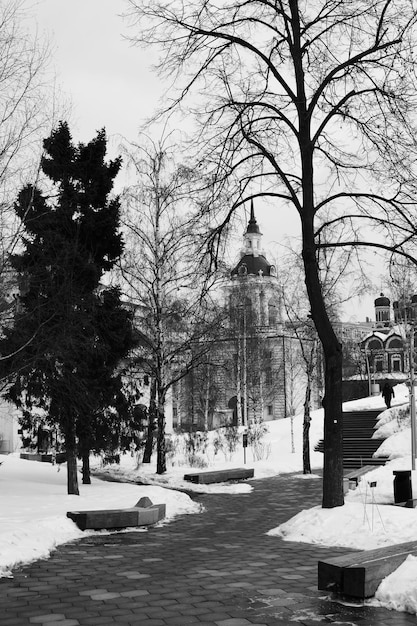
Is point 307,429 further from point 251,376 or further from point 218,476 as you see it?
point 251,376

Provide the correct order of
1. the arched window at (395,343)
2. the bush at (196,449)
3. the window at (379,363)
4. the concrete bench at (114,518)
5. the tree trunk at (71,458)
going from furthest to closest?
the window at (379,363), the arched window at (395,343), the bush at (196,449), the tree trunk at (71,458), the concrete bench at (114,518)

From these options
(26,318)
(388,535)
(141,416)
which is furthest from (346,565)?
(141,416)

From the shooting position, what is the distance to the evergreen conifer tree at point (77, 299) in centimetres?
1562

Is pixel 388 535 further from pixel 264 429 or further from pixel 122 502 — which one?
pixel 264 429

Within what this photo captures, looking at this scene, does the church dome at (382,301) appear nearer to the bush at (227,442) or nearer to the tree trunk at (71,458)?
the bush at (227,442)

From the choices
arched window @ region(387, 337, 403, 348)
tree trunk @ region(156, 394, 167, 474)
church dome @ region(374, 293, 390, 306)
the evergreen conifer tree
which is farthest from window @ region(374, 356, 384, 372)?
the evergreen conifer tree

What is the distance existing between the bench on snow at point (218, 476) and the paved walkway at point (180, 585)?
9643mm

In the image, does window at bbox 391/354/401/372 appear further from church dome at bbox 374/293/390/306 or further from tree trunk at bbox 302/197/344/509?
tree trunk at bbox 302/197/344/509

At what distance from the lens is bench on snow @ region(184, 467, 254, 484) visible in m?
22.2

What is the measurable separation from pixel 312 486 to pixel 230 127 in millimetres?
12814

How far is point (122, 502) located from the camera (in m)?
15.0

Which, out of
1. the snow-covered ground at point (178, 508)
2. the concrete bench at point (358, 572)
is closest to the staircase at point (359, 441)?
the snow-covered ground at point (178, 508)

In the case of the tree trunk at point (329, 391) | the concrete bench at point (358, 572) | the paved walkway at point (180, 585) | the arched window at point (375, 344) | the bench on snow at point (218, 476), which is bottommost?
the bench on snow at point (218, 476)

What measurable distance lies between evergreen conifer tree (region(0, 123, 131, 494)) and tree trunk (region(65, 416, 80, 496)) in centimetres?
2
